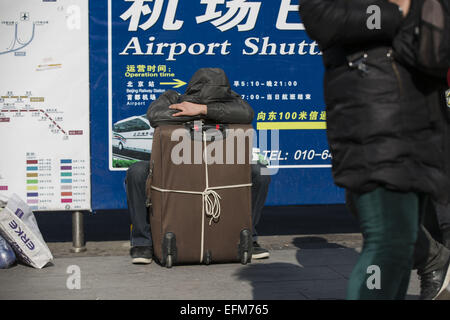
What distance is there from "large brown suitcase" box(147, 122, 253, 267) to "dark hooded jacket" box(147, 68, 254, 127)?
90 millimetres

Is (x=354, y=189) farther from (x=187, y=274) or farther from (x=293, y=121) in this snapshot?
(x=293, y=121)

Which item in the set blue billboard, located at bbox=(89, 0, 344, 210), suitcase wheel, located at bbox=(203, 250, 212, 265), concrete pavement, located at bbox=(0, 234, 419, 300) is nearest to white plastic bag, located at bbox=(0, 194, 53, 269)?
concrete pavement, located at bbox=(0, 234, 419, 300)

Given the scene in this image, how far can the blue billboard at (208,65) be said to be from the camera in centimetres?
515

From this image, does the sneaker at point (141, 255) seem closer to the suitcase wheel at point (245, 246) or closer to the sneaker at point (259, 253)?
the suitcase wheel at point (245, 246)

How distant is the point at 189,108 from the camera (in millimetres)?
4602

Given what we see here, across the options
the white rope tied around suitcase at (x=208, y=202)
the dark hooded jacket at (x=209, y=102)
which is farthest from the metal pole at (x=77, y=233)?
the dark hooded jacket at (x=209, y=102)

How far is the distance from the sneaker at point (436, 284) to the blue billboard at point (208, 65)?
7.79 feet

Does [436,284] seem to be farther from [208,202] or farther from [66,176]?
[66,176]

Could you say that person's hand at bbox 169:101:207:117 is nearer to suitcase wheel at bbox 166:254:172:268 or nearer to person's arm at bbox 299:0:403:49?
suitcase wheel at bbox 166:254:172:268

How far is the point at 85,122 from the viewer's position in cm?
509

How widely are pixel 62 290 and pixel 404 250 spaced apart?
240cm

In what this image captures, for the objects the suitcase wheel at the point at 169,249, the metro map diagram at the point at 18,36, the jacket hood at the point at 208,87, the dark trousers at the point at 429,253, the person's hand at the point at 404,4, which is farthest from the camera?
the metro map diagram at the point at 18,36

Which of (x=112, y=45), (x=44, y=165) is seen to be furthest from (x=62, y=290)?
(x=112, y=45)

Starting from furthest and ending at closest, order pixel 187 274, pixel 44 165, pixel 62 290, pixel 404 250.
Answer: pixel 44 165
pixel 187 274
pixel 62 290
pixel 404 250
